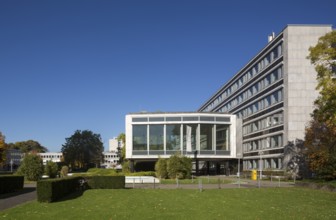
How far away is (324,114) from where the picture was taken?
1289 inches

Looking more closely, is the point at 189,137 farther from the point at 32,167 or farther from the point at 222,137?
the point at 32,167

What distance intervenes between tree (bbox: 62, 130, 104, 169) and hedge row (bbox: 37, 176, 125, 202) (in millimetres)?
92167

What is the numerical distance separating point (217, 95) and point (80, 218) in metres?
91.1

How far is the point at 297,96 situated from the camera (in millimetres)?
56719

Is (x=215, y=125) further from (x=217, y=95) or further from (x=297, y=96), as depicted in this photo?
(x=217, y=95)

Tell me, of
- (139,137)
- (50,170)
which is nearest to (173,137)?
(139,137)

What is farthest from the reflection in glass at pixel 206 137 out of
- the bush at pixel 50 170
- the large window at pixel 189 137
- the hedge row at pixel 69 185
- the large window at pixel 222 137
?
the hedge row at pixel 69 185

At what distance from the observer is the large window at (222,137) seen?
6888cm

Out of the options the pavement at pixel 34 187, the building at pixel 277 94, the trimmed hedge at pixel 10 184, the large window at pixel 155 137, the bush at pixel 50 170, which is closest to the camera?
the pavement at pixel 34 187

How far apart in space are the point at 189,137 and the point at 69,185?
4111 centimetres

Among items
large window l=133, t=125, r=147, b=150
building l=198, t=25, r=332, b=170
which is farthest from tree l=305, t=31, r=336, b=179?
large window l=133, t=125, r=147, b=150

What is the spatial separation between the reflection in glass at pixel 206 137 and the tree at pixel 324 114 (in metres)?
22.7

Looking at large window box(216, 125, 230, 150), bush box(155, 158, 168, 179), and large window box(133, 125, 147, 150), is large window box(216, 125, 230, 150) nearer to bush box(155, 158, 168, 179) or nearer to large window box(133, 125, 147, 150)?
large window box(133, 125, 147, 150)

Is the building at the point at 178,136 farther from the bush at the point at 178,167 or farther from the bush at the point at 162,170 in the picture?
the bush at the point at 178,167
